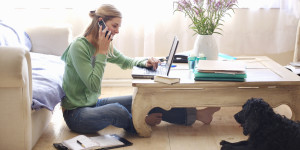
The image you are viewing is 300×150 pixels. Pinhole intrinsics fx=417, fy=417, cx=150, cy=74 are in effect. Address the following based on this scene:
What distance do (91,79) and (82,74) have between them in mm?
56

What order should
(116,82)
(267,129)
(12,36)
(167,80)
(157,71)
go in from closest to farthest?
(267,129) → (167,80) → (157,71) → (12,36) → (116,82)

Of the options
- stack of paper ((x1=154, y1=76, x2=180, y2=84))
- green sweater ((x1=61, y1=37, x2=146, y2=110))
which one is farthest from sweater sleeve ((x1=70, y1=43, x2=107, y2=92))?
stack of paper ((x1=154, y1=76, x2=180, y2=84))

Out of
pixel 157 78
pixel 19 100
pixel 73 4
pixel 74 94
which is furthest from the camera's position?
pixel 73 4

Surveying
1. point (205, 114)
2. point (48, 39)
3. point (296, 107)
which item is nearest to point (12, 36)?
point (48, 39)

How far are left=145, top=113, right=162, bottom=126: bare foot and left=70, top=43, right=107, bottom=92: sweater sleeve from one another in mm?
417

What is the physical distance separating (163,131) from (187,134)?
5.9 inches

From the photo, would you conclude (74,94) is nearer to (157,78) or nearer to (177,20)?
(157,78)

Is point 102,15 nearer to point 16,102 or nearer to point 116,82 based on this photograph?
point 16,102

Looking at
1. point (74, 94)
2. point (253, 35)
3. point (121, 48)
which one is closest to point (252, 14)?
point (253, 35)

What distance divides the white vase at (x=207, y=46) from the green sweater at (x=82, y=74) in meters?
0.37

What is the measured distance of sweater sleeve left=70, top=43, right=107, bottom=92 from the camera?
7.47 feet

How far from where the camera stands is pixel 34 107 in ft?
7.14

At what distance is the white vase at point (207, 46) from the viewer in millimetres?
2602

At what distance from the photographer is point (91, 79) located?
228 centimetres
